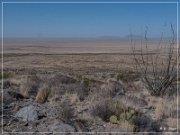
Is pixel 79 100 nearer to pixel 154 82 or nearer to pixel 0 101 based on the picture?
pixel 0 101

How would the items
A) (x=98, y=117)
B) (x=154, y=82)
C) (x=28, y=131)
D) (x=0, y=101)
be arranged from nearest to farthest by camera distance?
(x=28, y=131) < (x=98, y=117) < (x=0, y=101) < (x=154, y=82)

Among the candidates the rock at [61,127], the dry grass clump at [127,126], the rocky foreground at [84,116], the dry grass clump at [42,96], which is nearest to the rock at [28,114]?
the rocky foreground at [84,116]

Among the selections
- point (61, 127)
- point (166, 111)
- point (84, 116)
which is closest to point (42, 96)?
point (84, 116)

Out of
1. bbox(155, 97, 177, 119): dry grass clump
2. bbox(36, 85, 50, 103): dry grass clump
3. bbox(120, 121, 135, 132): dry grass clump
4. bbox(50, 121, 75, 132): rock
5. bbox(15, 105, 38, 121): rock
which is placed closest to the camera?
bbox(50, 121, 75, 132): rock

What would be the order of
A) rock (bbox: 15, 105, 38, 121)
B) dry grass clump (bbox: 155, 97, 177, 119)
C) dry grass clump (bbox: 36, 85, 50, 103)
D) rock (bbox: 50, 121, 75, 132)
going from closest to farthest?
rock (bbox: 50, 121, 75, 132) → rock (bbox: 15, 105, 38, 121) → dry grass clump (bbox: 155, 97, 177, 119) → dry grass clump (bbox: 36, 85, 50, 103)

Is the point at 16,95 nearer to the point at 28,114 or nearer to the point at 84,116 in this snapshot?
the point at 28,114

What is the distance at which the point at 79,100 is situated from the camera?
12406 millimetres

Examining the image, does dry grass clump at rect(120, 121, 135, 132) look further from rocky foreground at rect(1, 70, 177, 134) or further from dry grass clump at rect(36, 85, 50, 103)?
dry grass clump at rect(36, 85, 50, 103)

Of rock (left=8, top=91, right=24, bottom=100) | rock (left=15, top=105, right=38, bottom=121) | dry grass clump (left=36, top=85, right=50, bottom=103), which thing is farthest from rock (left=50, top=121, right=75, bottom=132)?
rock (left=8, top=91, right=24, bottom=100)

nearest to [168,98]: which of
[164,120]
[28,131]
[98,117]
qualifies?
[164,120]

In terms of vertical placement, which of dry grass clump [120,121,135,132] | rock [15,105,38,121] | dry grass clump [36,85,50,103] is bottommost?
dry grass clump [120,121,135,132]

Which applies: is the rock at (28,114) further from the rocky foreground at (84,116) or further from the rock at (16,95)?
the rock at (16,95)

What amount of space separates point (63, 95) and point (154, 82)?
3.74m

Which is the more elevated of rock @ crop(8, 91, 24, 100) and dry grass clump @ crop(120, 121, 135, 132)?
rock @ crop(8, 91, 24, 100)
